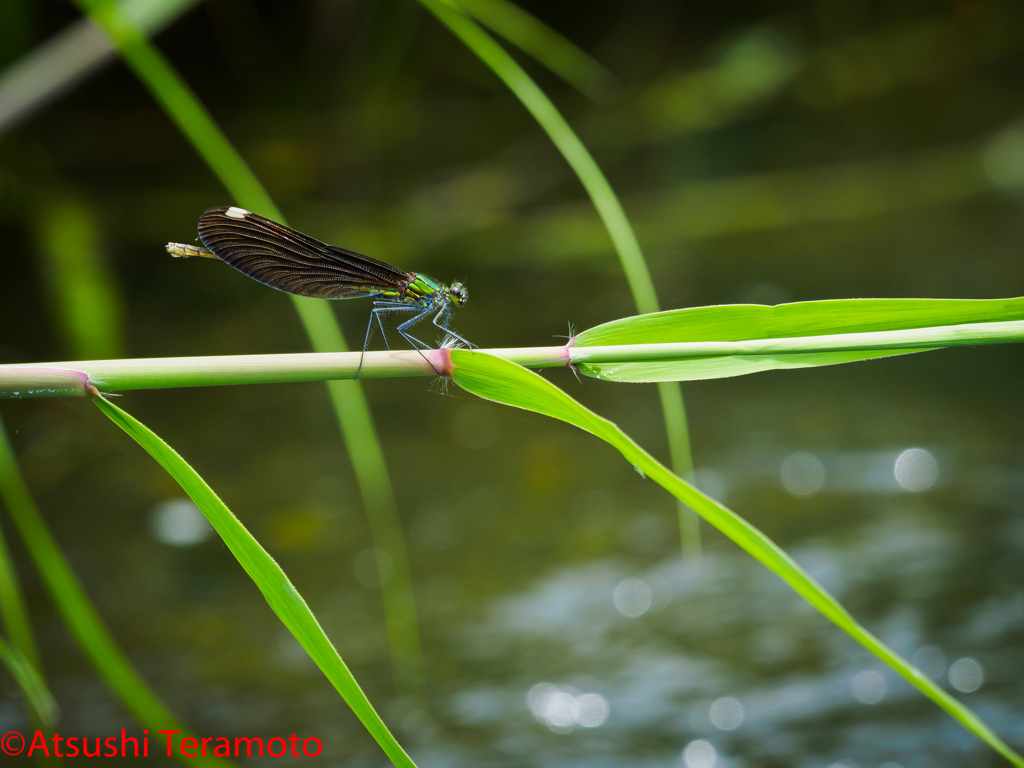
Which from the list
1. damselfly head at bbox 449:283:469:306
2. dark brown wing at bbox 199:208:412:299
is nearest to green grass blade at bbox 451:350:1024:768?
dark brown wing at bbox 199:208:412:299

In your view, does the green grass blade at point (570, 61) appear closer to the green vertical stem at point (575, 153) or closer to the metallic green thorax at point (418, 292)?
the green vertical stem at point (575, 153)

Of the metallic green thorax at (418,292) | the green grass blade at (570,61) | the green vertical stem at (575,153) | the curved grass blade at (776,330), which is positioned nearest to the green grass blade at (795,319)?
the curved grass blade at (776,330)

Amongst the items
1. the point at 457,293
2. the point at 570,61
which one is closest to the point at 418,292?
the point at 457,293

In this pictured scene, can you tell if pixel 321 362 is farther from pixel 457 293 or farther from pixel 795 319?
pixel 457 293

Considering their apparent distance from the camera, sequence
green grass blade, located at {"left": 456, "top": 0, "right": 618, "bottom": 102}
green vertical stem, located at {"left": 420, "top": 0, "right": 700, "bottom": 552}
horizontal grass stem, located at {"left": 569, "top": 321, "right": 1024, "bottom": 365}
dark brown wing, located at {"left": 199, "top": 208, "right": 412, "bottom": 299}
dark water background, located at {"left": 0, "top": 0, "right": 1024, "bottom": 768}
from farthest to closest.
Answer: green grass blade, located at {"left": 456, "top": 0, "right": 618, "bottom": 102}
dark water background, located at {"left": 0, "top": 0, "right": 1024, "bottom": 768}
green vertical stem, located at {"left": 420, "top": 0, "right": 700, "bottom": 552}
dark brown wing, located at {"left": 199, "top": 208, "right": 412, "bottom": 299}
horizontal grass stem, located at {"left": 569, "top": 321, "right": 1024, "bottom": 365}

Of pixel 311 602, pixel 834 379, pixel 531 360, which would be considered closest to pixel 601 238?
pixel 834 379

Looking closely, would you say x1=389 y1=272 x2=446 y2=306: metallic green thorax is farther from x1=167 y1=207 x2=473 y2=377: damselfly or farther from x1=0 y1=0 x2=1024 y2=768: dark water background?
x1=0 y1=0 x2=1024 y2=768: dark water background
